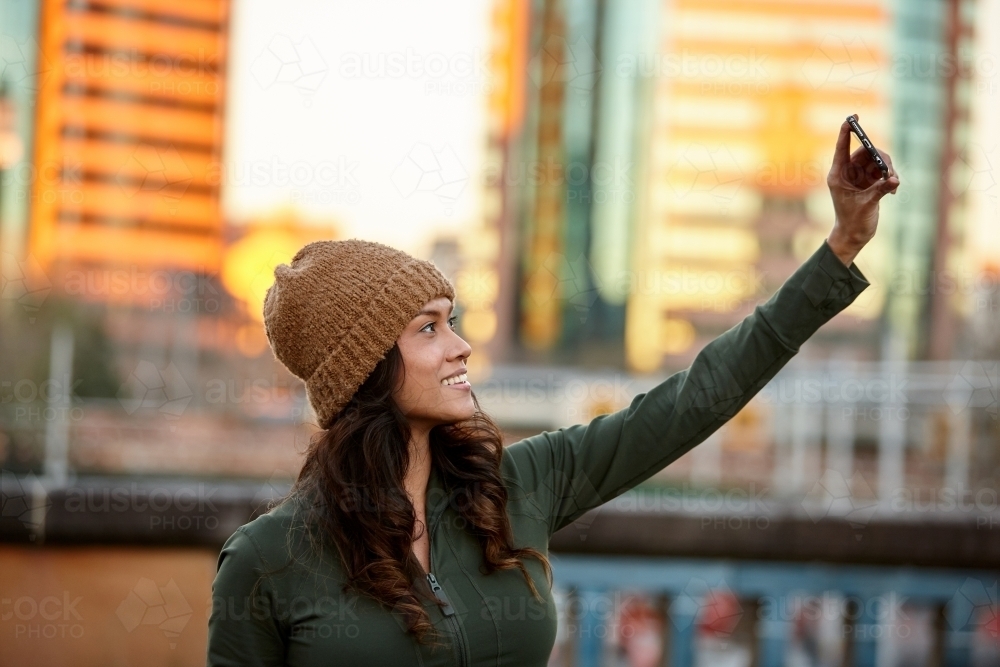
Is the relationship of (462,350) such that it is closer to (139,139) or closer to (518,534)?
(518,534)

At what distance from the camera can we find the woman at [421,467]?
1511 mm

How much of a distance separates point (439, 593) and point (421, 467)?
228 mm

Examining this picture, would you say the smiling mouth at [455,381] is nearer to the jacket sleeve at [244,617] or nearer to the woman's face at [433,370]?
the woman's face at [433,370]

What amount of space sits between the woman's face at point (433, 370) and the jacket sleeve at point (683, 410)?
19 cm

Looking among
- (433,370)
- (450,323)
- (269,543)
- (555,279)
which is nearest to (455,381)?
(433,370)

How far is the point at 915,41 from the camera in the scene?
1911 inches

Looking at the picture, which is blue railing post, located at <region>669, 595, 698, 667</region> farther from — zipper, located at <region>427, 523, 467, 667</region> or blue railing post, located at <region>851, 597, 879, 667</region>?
zipper, located at <region>427, 523, 467, 667</region>

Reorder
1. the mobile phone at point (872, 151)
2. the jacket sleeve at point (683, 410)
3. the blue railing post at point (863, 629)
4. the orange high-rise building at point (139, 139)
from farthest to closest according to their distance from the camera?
the orange high-rise building at point (139, 139) < the blue railing post at point (863, 629) < the jacket sleeve at point (683, 410) < the mobile phone at point (872, 151)

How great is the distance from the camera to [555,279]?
51844 mm

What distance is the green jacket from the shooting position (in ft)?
4.91

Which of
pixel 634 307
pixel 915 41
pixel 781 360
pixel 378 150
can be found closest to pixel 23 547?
pixel 781 360

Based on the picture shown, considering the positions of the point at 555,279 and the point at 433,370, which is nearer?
the point at 433,370

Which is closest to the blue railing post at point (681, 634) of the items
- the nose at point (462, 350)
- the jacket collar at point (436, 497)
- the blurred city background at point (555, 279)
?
the blurred city background at point (555, 279)

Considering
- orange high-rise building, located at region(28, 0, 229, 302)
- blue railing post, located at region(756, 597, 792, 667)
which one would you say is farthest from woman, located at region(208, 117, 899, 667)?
orange high-rise building, located at region(28, 0, 229, 302)
